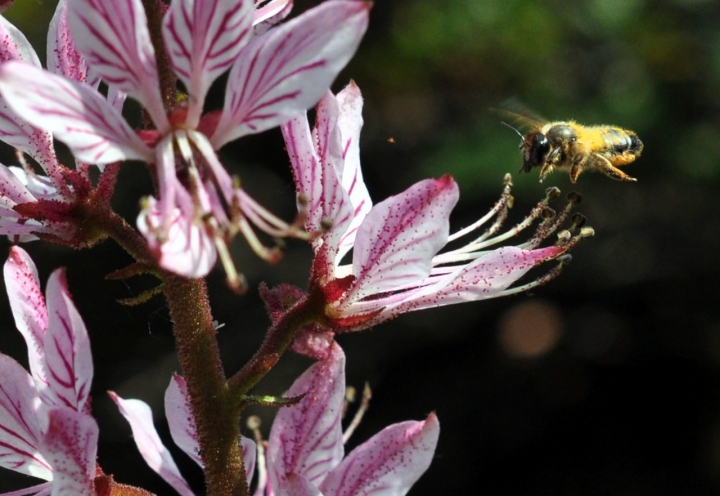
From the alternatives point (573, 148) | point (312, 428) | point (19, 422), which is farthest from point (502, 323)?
point (19, 422)

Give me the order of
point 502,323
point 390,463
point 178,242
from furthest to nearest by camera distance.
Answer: point 502,323 < point 390,463 < point 178,242

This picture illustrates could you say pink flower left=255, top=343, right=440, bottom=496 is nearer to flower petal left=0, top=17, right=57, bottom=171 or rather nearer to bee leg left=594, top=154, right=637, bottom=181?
flower petal left=0, top=17, right=57, bottom=171

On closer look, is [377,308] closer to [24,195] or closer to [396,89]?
[24,195]

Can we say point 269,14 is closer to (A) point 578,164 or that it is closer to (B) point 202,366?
(B) point 202,366

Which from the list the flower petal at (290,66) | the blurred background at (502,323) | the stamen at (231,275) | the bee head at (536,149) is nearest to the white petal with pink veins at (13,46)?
the flower petal at (290,66)

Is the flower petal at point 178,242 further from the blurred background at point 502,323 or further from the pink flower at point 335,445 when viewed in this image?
the blurred background at point 502,323
